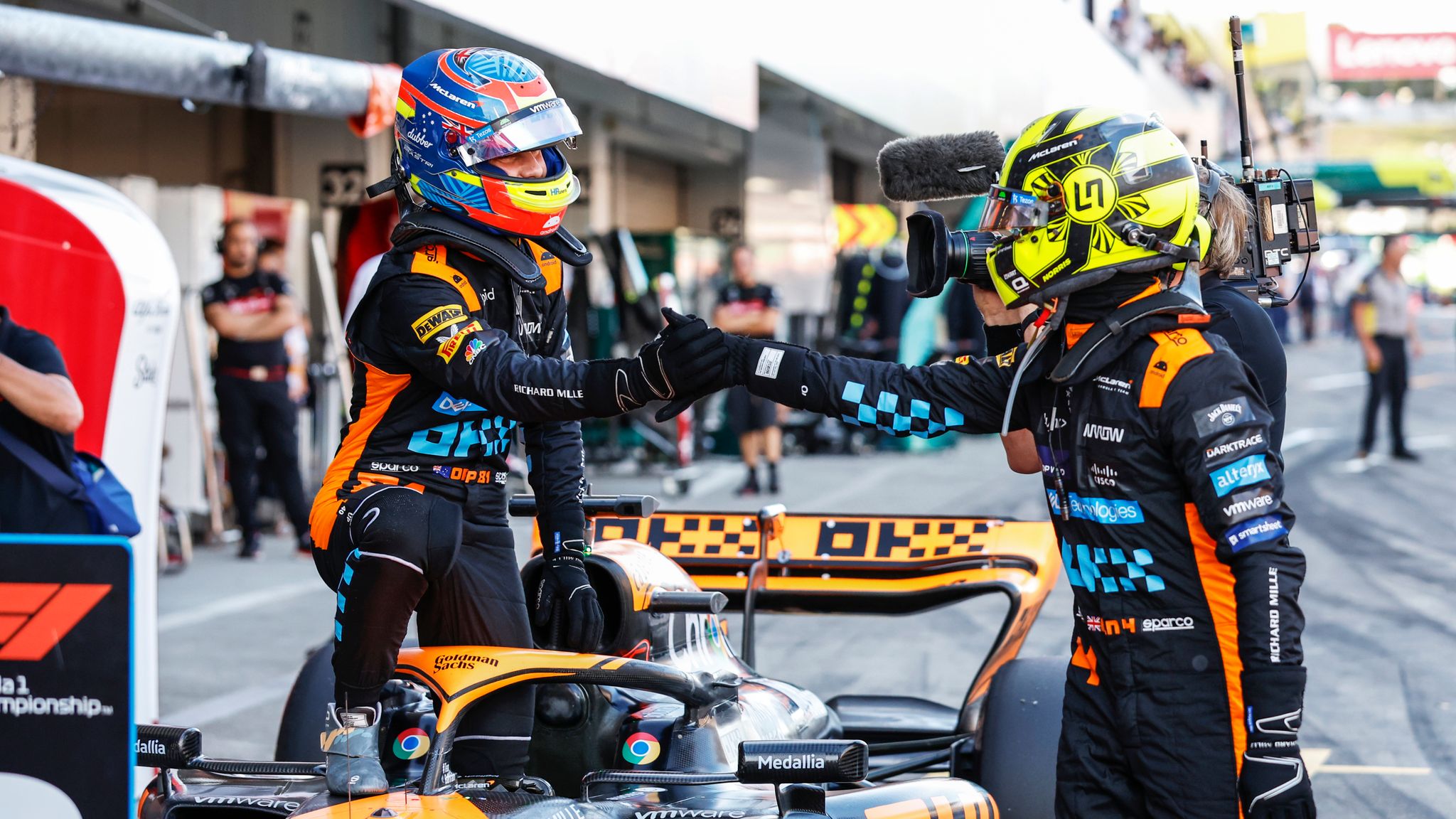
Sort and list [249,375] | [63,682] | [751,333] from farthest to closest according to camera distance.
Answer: [751,333], [249,375], [63,682]

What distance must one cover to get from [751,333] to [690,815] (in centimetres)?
988

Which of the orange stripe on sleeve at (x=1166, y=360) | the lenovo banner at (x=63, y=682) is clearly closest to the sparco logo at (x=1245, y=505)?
the orange stripe on sleeve at (x=1166, y=360)

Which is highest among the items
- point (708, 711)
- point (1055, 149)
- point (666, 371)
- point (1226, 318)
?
point (1055, 149)

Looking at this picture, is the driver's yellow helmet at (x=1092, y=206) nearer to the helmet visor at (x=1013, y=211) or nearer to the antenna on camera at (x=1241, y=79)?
the helmet visor at (x=1013, y=211)

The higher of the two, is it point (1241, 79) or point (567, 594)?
point (1241, 79)

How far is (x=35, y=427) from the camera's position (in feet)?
15.0

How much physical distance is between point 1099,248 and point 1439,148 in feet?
356

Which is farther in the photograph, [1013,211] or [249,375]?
[249,375]

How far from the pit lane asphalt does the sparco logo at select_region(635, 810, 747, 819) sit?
101 inches

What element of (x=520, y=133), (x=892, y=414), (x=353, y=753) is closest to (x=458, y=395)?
(x=520, y=133)

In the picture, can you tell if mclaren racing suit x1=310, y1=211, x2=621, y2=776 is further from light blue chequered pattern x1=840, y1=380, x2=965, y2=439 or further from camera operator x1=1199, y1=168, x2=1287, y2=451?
camera operator x1=1199, y1=168, x2=1287, y2=451

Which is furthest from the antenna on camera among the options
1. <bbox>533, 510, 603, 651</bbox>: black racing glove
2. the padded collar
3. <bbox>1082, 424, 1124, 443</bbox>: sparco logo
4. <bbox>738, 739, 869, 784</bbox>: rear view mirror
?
<bbox>533, 510, 603, 651</bbox>: black racing glove

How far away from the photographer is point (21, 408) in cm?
445

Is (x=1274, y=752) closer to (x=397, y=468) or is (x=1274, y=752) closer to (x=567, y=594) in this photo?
(x=567, y=594)
